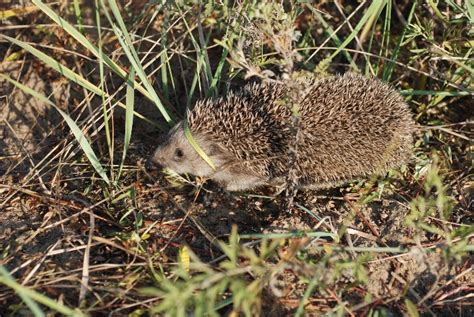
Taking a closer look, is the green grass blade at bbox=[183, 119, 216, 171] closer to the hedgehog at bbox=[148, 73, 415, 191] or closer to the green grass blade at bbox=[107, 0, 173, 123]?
the hedgehog at bbox=[148, 73, 415, 191]

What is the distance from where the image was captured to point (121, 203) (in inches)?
184

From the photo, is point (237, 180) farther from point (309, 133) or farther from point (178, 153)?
point (309, 133)

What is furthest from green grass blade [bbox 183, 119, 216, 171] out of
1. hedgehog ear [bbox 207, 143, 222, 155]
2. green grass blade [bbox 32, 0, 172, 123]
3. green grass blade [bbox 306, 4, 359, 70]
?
green grass blade [bbox 306, 4, 359, 70]

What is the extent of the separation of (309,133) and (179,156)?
1145 millimetres

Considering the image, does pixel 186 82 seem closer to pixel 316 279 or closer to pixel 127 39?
pixel 127 39

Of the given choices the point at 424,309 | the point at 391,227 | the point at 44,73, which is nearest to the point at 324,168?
the point at 391,227

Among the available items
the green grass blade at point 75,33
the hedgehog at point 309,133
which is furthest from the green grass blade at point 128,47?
the hedgehog at point 309,133

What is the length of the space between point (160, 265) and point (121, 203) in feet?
3.10

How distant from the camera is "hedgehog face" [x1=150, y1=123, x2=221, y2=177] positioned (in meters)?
4.91

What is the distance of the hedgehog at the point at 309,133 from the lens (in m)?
4.50

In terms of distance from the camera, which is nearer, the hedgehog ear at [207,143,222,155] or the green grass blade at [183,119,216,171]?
the green grass blade at [183,119,216,171]

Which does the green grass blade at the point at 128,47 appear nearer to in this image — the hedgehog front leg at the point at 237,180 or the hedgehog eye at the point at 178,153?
the hedgehog eye at the point at 178,153

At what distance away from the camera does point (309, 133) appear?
4484 mm

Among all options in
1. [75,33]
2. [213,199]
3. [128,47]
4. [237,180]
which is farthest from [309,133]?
[75,33]
